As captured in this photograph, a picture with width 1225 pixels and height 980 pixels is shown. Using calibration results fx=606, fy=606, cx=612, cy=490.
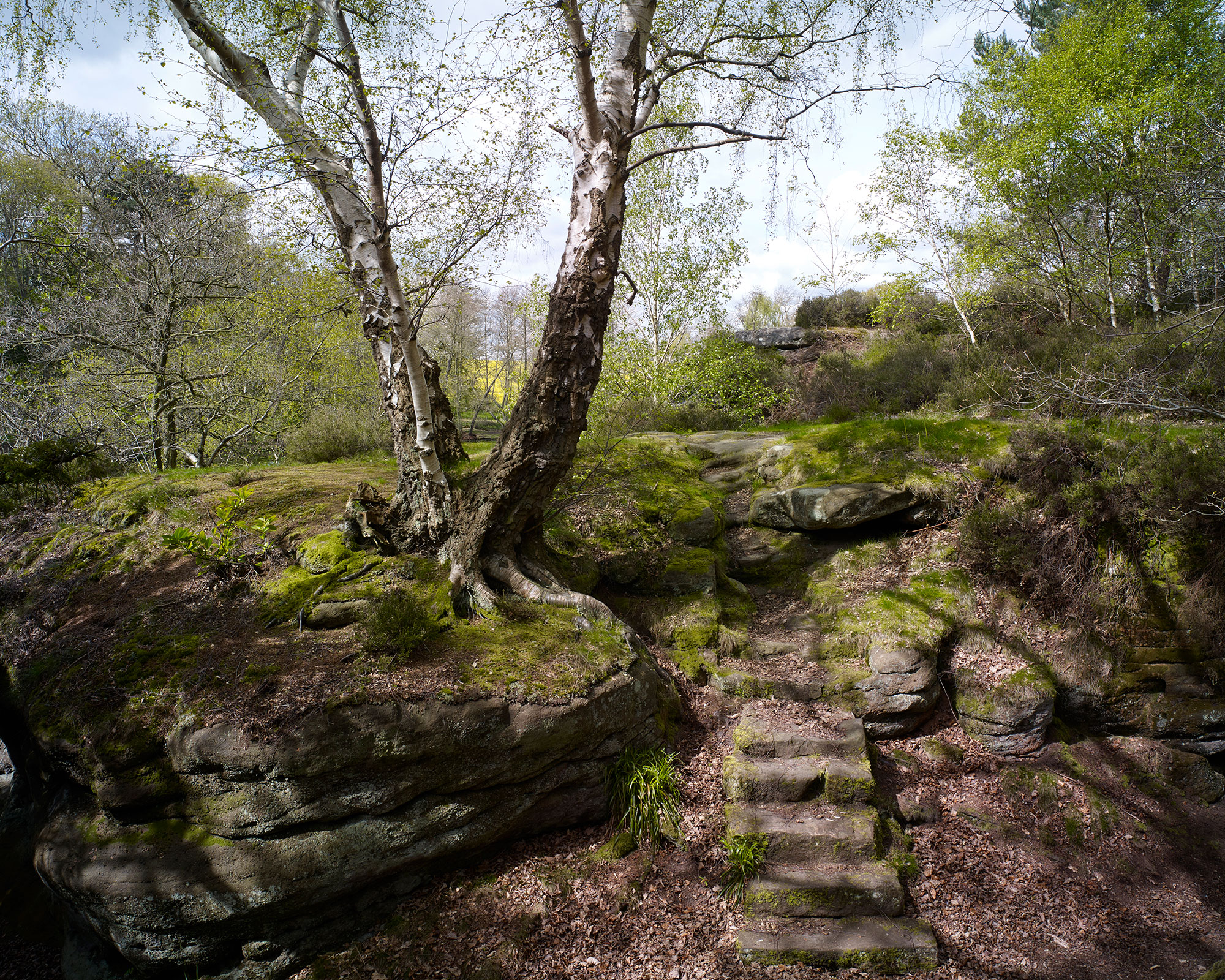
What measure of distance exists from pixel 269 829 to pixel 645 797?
86.5 inches

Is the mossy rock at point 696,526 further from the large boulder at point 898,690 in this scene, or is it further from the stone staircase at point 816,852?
the stone staircase at point 816,852

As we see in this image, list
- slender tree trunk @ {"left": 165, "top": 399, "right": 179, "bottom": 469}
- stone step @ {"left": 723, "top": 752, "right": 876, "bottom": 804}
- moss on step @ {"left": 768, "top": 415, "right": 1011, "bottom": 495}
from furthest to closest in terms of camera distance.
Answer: slender tree trunk @ {"left": 165, "top": 399, "right": 179, "bottom": 469} < moss on step @ {"left": 768, "top": 415, "right": 1011, "bottom": 495} < stone step @ {"left": 723, "top": 752, "right": 876, "bottom": 804}

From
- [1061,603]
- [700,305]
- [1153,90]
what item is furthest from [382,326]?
[1153,90]

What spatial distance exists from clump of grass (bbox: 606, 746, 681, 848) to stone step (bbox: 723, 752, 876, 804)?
1.36 ft

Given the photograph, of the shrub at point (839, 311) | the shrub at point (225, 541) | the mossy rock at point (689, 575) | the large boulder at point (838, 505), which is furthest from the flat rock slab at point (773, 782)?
the shrub at point (839, 311)

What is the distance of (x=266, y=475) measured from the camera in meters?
7.90

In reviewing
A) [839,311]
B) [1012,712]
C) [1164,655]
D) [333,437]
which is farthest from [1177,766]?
[839,311]

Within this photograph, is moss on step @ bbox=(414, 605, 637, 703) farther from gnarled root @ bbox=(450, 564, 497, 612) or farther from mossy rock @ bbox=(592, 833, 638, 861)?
mossy rock @ bbox=(592, 833, 638, 861)

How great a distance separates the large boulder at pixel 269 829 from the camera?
311cm

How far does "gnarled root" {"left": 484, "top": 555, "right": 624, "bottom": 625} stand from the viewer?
4824mm

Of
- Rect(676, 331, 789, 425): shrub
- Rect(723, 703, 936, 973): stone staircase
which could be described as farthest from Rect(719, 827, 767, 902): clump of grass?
Rect(676, 331, 789, 425): shrub

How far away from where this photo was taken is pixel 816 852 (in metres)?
3.80

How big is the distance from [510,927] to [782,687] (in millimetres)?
2673

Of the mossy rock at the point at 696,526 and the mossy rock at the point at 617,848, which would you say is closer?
the mossy rock at the point at 617,848
